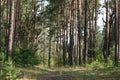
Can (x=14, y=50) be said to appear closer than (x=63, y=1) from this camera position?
Yes

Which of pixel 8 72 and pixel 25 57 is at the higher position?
pixel 8 72

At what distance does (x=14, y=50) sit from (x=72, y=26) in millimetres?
11707

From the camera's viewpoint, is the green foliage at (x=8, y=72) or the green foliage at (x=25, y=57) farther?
the green foliage at (x=25, y=57)

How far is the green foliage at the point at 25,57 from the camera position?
24.0 meters

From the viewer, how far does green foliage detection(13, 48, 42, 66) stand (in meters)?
24.0

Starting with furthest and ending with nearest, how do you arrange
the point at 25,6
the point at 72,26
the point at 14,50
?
the point at 25,6 → the point at 72,26 → the point at 14,50

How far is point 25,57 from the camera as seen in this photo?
2423cm

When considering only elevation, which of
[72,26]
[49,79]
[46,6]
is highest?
[46,6]

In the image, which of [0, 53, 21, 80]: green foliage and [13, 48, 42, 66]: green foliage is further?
[13, 48, 42, 66]: green foliage

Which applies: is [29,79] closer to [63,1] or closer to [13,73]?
[13,73]

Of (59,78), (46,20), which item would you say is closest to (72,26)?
(46,20)

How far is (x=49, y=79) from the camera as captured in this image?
16.2m

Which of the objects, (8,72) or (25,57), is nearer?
(8,72)

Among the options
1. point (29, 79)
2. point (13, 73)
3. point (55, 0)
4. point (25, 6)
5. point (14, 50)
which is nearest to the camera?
point (13, 73)
